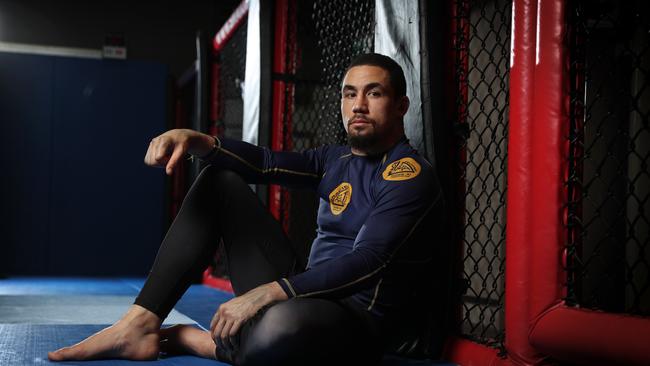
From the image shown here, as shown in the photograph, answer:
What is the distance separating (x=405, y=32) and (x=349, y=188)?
627 mm

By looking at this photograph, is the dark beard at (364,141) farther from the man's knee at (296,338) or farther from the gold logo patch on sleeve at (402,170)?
the man's knee at (296,338)

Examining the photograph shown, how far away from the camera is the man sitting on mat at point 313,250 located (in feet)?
5.73

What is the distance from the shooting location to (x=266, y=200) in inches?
157

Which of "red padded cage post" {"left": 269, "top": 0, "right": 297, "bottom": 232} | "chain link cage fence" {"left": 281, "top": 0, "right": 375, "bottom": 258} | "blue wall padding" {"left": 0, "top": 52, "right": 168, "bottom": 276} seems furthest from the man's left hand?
"blue wall padding" {"left": 0, "top": 52, "right": 168, "bottom": 276}

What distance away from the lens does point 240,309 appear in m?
1.69

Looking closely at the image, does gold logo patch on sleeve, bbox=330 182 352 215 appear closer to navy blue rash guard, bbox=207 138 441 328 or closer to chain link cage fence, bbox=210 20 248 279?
navy blue rash guard, bbox=207 138 441 328

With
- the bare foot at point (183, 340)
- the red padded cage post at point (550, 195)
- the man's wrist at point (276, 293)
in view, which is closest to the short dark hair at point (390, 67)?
the red padded cage post at point (550, 195)

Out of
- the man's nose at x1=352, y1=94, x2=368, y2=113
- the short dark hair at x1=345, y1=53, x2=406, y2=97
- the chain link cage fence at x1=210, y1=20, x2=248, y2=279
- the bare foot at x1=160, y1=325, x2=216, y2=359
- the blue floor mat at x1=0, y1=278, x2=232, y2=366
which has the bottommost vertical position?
the blue floor mat at x1=0, y1=278, x2=232, y2=366

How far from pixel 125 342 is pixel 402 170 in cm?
96

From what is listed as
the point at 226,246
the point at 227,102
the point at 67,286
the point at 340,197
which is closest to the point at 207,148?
the point at 226,246

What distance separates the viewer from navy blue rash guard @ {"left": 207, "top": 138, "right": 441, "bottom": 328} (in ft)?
5.80

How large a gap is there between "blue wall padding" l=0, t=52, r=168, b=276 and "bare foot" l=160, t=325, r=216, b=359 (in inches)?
199

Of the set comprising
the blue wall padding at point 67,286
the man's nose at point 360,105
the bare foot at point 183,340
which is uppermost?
the man's nose at point 360,105

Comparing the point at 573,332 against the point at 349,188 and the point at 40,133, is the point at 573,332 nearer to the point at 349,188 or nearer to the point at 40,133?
the point at 349,188
